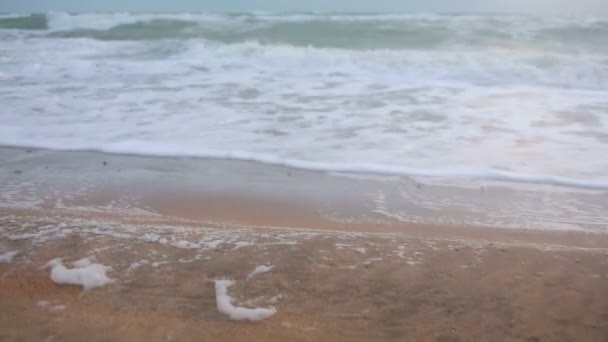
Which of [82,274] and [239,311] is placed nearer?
[239,311]

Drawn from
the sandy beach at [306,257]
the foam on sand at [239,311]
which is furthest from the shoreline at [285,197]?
the foam on sand at [239,311]

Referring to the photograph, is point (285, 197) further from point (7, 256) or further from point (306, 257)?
point (7, 256)

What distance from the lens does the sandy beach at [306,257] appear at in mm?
2104

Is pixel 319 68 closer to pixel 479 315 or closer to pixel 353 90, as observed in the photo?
pixel 353 90

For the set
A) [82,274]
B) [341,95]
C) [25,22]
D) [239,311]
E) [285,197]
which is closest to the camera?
[239,311]

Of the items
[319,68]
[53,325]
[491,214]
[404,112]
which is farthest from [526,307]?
[319,68]

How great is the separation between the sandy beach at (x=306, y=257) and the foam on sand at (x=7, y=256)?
12 millimetres

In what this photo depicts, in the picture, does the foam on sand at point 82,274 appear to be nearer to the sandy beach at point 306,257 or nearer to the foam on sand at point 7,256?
the sandy beach at point 306,257

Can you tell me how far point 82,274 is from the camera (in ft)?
8.00

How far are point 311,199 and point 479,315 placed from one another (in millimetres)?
1679

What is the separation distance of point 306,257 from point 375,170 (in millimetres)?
1756

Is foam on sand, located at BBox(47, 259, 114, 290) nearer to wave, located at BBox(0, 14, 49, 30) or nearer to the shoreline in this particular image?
the shoreline

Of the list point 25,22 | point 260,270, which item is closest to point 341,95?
point 260,270

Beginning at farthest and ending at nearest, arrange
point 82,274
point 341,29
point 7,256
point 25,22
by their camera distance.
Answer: point 25,22
point 341,29
point 7,256
point 82,274
